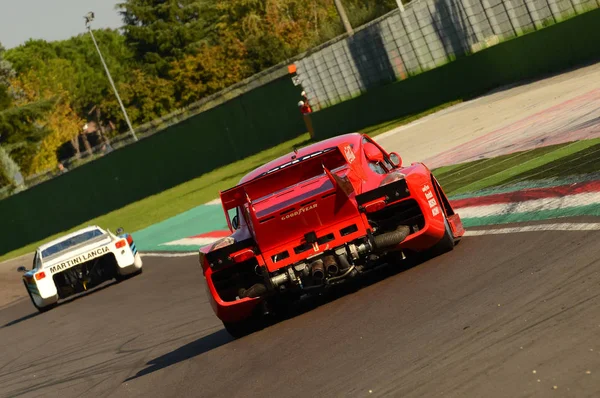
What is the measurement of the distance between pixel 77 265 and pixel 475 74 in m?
14.5

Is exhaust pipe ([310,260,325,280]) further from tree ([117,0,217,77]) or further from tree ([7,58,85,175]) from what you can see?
tree ([117,0,217,77])

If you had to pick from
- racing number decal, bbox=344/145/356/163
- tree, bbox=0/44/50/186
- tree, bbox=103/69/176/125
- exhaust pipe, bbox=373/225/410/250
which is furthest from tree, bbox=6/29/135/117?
exhaust pipe, bbox=373/225/410/250

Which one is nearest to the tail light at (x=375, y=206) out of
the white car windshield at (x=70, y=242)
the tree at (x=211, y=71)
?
the white car windshield at (x=70, y=242)

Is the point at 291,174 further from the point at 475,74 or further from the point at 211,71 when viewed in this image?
the point at 211,71

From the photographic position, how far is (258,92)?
46438mm

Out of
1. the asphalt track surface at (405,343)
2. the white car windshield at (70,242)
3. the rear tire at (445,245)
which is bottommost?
the asphalt track surface at (405,343)

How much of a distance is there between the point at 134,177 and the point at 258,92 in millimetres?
7263

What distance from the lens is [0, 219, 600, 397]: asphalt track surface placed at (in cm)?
609

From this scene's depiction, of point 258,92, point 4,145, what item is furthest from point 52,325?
point 4,145

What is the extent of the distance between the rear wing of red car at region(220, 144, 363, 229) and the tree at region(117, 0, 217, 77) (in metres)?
90.3

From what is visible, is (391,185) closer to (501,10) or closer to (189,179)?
(501,10)

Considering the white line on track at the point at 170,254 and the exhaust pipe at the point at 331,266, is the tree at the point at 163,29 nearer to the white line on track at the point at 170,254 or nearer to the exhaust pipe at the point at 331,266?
the white line on track at the point at 170,254

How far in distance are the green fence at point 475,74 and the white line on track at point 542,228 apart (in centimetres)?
1521

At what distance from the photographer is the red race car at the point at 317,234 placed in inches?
371
